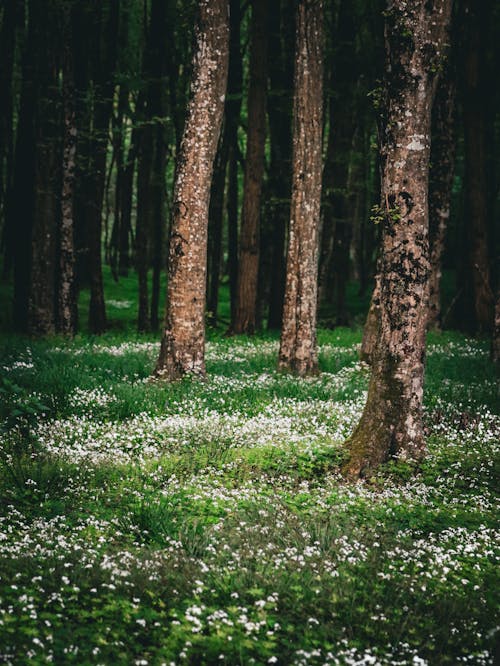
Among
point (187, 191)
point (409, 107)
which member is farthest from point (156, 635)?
point (187, 191)

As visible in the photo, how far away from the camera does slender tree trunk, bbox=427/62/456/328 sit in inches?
769

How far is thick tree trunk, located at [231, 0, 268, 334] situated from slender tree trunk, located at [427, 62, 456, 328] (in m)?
5.68

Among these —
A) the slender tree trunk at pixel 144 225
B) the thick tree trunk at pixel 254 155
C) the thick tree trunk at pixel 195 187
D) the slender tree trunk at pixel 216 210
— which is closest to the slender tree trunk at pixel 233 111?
the slender tree trunk at pixel 216 210

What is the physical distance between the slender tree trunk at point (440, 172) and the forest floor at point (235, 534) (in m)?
8.70

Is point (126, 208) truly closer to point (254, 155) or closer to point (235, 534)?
point (254, 155)

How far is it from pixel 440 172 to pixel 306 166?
26.3ft

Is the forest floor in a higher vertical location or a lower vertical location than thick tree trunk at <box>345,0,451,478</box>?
lower

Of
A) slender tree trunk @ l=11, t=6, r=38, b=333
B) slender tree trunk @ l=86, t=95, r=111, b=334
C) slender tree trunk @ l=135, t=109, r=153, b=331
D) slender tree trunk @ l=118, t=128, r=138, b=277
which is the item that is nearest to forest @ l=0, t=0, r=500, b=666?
slender tree trunk @ l=86, t=95, r=111, b=334

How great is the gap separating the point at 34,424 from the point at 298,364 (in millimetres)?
6288

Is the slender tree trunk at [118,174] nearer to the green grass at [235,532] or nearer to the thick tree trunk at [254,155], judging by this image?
the thick tree trunk at [254,155]

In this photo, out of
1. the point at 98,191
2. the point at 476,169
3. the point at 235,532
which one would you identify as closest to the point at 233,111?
Result: the point at 98,191

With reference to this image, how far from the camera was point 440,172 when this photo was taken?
782 inches

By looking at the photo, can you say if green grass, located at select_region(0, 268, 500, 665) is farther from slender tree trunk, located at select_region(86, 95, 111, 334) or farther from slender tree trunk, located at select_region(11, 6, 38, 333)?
slender tree trunk, located at select_region(11, 6, 38, 333)

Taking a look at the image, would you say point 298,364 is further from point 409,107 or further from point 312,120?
point 409,107
